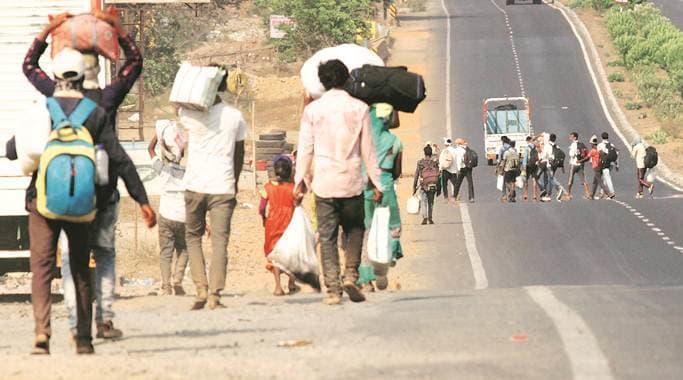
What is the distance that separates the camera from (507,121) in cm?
5684

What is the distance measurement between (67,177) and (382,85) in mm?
5162

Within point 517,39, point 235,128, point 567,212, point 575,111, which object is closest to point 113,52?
point 235,128

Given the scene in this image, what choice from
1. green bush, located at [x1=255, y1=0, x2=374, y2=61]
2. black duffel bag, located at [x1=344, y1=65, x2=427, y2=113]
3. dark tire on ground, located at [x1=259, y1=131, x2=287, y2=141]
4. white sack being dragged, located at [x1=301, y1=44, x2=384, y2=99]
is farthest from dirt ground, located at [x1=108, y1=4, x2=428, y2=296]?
green bush, located at [x1=255, y1=0, x2=374, y2=61]

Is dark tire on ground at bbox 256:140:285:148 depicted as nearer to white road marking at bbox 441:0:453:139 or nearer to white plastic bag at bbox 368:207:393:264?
white road marking at bbox 441:0:453:139

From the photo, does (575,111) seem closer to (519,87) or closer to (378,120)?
(519,87)

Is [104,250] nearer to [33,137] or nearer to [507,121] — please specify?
[33,137]

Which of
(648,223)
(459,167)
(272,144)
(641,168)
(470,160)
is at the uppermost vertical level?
(648,223)

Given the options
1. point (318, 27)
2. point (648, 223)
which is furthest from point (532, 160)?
point (318, 27)

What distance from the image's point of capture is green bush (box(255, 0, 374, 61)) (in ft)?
238

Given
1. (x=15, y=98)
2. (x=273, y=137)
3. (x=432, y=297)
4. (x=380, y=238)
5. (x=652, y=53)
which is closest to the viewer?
(x=380, y=238)

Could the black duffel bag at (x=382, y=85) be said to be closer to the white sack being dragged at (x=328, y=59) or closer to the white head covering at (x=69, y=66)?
the white sack being dragged at (x=328, y=59)

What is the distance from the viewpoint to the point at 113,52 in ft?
39.7

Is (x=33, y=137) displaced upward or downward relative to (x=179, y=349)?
upward

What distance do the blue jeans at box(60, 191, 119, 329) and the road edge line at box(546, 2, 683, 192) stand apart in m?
35.5
